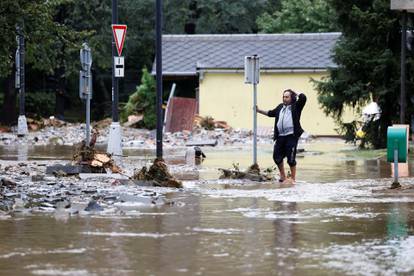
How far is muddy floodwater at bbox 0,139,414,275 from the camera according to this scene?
29.0 feet

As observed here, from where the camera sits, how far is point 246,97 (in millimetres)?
45062

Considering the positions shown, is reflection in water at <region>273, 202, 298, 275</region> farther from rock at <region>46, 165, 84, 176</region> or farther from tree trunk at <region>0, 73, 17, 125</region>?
tree trunk at <region>0, 73, 17, 125</region>

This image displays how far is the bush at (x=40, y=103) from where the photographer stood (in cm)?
5525

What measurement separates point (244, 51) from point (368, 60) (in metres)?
19.7

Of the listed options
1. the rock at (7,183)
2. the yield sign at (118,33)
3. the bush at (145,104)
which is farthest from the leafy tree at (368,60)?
the bush at (145,104)

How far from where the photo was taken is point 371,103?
94.2 feet

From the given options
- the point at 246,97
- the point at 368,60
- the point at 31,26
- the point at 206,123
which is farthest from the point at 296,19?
the point at 31,26

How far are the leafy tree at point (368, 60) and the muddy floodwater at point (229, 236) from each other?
11308 mm

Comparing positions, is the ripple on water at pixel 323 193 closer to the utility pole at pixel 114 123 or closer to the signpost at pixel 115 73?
the signpost at pixel 115 73

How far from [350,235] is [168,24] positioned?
51.1 metres

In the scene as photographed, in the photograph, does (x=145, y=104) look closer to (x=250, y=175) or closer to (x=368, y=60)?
(x=368, y=60)

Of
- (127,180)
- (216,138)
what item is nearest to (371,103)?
(216,138)

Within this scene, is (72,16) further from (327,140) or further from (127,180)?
(127,180)

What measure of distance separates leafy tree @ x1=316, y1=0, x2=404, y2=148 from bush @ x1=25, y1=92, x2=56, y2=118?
29.5 meters
